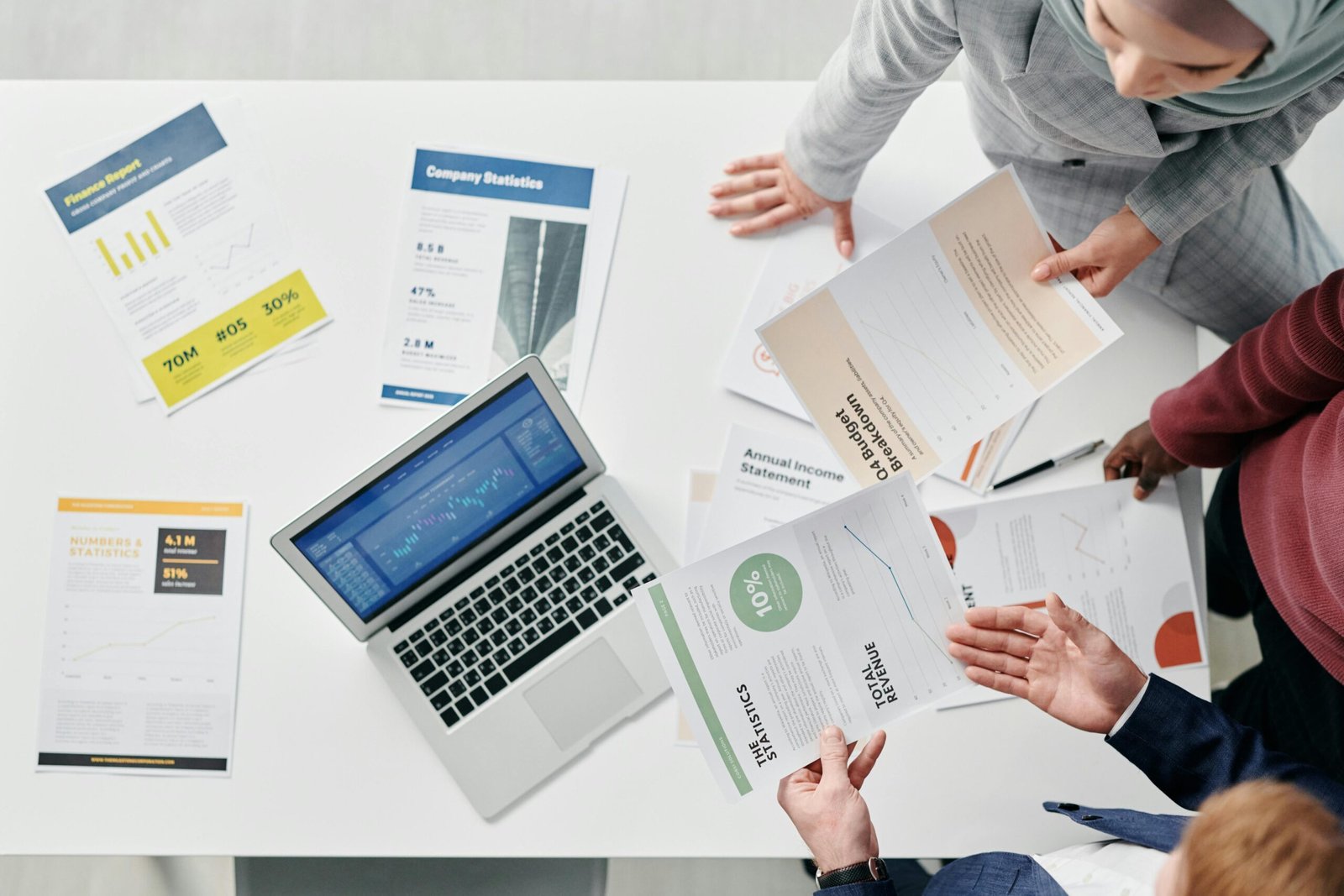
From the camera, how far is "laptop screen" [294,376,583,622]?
931 mm

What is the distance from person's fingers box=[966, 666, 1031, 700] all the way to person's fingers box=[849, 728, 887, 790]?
104 mm

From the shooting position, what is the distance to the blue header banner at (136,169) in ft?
3.71

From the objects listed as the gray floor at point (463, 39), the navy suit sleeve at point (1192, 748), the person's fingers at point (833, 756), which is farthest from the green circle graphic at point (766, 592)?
the gray floor at point (463, 39)

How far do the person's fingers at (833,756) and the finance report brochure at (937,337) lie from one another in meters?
0.26

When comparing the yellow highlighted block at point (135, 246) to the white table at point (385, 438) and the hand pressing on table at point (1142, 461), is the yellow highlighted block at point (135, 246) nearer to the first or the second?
the white table at point (385, 438)

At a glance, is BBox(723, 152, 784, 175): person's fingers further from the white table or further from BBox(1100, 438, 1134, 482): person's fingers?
BBox(1100, 438, 1134, 482): person's fingers

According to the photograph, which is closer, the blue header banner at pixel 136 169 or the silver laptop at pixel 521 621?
the silver laptop at pixel 521 621

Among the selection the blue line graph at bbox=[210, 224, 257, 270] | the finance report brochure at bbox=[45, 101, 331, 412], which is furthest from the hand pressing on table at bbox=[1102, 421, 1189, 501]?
the blue line graph at bbox=[210, 224, 257, 270]

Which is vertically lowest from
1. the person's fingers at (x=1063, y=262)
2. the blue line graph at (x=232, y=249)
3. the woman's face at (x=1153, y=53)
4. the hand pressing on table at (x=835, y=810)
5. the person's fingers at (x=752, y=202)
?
the hand pressing on table at (x=835, y=810)

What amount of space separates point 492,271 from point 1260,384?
81 cm

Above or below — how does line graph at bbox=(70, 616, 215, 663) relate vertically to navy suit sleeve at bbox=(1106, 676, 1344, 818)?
above

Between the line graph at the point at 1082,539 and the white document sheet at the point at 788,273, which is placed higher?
the white document sheet at the point at 788,273

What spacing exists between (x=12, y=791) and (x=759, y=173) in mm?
1080

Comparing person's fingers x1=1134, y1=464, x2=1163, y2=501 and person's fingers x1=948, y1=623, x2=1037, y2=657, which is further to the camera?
person's fingers x1=1134, y1=464, x2=1163, y2=501
